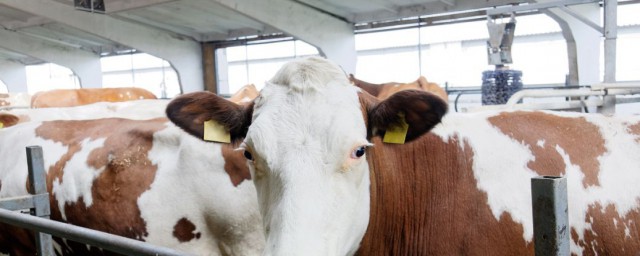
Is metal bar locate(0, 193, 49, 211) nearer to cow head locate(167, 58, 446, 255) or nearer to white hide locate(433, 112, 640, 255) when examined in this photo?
cow head locate(167, 58, 446, 255)

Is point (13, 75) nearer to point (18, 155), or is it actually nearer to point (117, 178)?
point (18, 155)

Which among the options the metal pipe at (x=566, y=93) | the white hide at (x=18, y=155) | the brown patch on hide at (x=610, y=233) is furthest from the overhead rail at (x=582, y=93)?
the white hide at (x=18, y=155)

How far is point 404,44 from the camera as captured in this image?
→ 1449 cm

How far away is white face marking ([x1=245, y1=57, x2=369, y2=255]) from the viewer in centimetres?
167

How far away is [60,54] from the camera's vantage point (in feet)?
70.3

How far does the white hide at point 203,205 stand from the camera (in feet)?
9.96

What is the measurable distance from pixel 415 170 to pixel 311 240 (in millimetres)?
936

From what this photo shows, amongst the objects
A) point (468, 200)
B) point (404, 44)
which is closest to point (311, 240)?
point (468, 200)

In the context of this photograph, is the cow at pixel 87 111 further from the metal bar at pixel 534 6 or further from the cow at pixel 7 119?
the metal bar at pixel 534 6

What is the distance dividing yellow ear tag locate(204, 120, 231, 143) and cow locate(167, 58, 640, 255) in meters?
0.02

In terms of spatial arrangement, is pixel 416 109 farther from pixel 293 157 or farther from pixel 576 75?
pixel 576 75

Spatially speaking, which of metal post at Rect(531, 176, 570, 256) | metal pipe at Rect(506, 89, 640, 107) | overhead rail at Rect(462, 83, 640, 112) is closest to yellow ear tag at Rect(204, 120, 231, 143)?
metal post at Rect(531, 176, 570, 256)

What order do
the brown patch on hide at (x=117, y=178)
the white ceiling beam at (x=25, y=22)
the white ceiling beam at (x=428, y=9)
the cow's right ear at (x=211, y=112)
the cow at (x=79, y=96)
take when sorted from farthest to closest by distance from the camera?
the white ceiling beam at (x=25, y=22) < the cow at (x=79, y=96) < the white ceiling beam at (x=428, y=9) < the brown patch on hide at (x=117, y=178) < the cow's right ear at (x=211, y=112)

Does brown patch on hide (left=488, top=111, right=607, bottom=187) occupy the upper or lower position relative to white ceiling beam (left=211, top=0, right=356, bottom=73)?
lower
